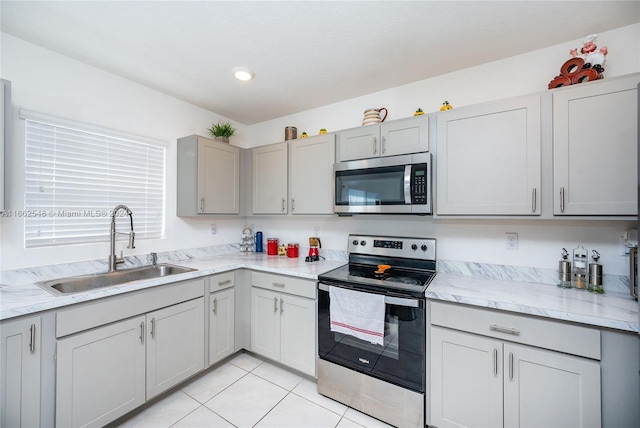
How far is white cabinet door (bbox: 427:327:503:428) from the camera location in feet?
4.81

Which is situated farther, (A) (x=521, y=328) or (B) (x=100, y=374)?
(B) (x=100, y=374)

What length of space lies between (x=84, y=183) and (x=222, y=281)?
1.31 metres

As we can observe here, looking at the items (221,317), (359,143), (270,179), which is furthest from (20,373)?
(359,143)

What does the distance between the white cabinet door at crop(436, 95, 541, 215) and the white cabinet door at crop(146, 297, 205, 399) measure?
6.86 ft

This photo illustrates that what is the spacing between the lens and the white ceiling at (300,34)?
149cm

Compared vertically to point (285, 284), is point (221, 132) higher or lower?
higher

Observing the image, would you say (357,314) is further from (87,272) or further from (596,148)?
(87,272)

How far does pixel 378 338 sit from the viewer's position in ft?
5.69

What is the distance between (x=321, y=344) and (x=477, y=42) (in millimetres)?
2432

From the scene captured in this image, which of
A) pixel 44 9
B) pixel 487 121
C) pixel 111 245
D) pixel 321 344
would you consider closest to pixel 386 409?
pixel 321 344

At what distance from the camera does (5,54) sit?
1.70m

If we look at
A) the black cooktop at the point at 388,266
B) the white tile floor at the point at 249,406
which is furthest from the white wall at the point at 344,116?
the white tile floor at the point at 249,406

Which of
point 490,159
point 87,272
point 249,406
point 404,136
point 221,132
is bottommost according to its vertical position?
point 249,406

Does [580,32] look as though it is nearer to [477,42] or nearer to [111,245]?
[477,42]
